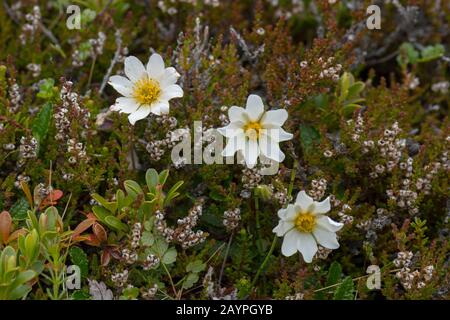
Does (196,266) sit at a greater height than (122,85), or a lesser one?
lesser

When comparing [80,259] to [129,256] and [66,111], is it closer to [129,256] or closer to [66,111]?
[129,256]

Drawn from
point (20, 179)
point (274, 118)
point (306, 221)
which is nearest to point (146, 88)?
point (274, 118)

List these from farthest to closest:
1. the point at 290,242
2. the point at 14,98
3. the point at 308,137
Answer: the point at 308,137
the point at 14,98
the point at 290,242

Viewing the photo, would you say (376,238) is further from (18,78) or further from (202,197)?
(18,78)

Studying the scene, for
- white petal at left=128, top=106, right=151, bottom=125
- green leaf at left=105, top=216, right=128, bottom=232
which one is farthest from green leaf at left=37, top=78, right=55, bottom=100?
green leaf at left=105, top=216, right=128, bottom=232

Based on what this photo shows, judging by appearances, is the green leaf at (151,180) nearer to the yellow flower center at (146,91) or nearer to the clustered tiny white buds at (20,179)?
the yellow flower center at (146,91)

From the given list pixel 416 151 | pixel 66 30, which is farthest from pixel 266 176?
pixel 66 30

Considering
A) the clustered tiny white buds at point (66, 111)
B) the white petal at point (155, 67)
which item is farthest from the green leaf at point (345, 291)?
the clustered tiny white buds at point (66, 111)
